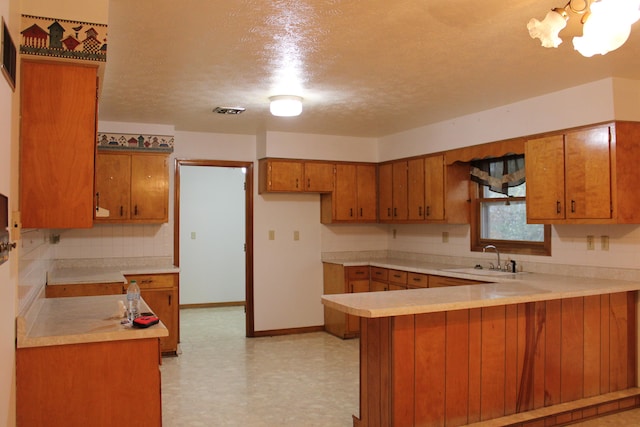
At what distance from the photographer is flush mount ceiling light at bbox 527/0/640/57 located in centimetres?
202

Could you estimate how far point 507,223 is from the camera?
17.0 feet

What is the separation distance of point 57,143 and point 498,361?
286 centimetres

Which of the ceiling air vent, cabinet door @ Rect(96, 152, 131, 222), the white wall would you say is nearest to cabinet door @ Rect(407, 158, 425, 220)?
the white wall

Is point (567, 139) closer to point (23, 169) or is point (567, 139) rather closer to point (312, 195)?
point (312, 195)

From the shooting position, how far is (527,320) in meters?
3.54

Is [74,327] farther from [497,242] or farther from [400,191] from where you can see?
[400,191]

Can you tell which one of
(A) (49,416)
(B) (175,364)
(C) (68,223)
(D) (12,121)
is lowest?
(B) (175,364)

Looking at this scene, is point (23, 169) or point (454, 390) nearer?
point (23, 169)

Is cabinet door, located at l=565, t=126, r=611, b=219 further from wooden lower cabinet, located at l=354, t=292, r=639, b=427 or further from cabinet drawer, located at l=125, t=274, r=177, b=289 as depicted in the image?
cabinet drawer, located at l=125, t=274, r=177, b=289

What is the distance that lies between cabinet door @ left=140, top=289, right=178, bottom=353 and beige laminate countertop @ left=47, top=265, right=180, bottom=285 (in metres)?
0.21

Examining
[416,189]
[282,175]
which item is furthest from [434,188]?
[282,175]

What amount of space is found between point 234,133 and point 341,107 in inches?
72.5

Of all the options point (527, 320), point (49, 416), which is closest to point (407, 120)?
point (527, 320)

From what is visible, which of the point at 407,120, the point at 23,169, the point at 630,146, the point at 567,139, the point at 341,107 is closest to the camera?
the point at 23,169
